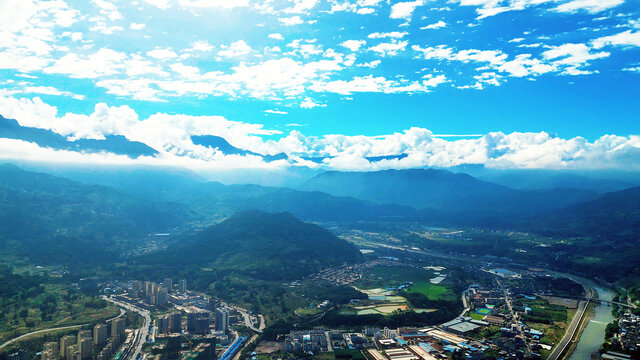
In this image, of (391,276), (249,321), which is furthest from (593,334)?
(249,321)

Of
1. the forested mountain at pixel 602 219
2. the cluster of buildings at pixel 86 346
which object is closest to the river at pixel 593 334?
the cluster of buildings at pixel 86 346

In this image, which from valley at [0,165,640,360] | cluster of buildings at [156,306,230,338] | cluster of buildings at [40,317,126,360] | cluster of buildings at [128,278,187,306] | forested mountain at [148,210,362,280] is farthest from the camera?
forested mountain at [148,210,362,280]

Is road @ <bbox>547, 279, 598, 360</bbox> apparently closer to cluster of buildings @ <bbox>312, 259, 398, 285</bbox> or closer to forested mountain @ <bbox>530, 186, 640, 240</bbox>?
cluster of buildings @ <bbox>312, 259, 398, 285</bbox>

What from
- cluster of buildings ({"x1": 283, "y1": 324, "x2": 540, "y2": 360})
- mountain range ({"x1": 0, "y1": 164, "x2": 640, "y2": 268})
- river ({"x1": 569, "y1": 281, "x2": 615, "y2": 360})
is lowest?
cluster of buildings ({"x1": 283, "y1": 324, "x2": 540, "y2": 360})

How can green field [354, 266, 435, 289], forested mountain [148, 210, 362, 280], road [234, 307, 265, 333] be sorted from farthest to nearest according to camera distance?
1. forested mountain [148, 210, 362, 280]
2. green field [354, 266, 435, 289]
3. road [234, 307, 265, 333]

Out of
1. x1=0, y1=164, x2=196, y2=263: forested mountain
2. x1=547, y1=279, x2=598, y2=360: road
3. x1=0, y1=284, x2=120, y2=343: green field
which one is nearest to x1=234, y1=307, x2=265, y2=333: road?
A: x1=0, y1=284, x2=120, y2=343: green field
